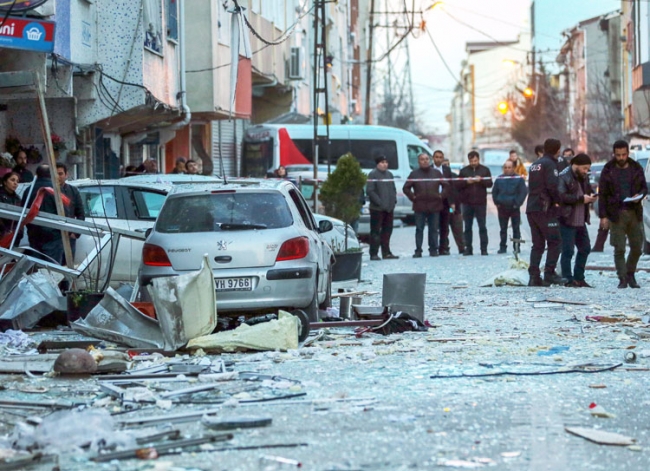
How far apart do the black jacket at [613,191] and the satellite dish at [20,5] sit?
715 centimetres

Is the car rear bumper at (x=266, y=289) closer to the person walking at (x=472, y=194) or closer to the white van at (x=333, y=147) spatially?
the person walking at (x=472, y=194)

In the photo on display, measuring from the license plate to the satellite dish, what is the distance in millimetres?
5529

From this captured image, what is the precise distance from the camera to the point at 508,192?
24156 mm

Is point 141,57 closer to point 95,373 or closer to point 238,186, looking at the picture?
point 238,186

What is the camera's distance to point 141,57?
2309cm

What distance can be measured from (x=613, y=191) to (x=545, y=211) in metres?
0.89

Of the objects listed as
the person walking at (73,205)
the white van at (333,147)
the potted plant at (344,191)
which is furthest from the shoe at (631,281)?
the white van at (333,147)

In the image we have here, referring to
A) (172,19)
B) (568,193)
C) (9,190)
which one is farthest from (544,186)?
(172,19)

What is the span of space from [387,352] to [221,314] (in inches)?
91.9

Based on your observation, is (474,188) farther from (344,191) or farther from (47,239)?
(47,239)

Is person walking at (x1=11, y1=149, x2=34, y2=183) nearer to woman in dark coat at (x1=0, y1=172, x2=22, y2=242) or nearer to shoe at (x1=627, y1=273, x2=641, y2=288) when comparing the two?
woman in dark coat at (x1=0, y1=172, x2=22, y2=242)

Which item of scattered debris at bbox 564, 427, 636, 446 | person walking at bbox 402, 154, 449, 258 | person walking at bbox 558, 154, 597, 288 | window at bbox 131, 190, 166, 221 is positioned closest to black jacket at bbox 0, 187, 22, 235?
window at bbox 131, 190, 166, 221

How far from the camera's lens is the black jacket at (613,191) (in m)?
16.0

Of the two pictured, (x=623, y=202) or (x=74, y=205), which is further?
(x=623, y=202)
